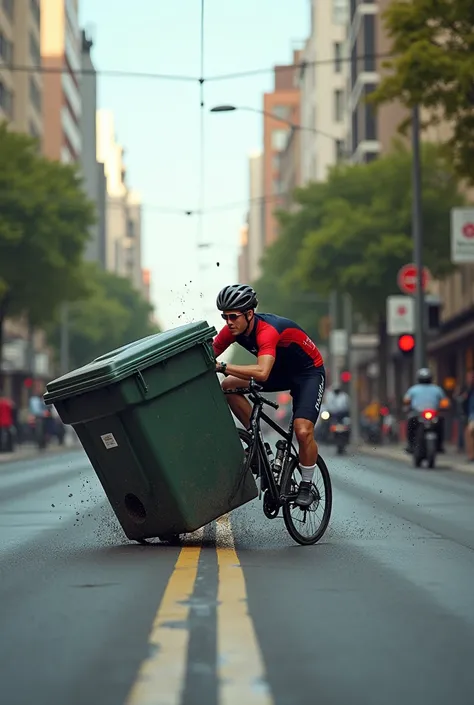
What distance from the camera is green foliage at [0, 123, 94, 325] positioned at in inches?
2103

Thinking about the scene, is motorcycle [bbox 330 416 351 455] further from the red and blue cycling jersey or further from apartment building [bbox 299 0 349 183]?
apartment building [bbox 299 0 349 183]

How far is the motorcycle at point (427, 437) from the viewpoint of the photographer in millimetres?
29297

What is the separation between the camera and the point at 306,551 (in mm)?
11211

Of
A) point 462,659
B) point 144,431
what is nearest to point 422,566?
point 144,431

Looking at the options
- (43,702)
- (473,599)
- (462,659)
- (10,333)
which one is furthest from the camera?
(10,333)

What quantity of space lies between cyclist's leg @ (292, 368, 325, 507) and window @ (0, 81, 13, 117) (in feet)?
227

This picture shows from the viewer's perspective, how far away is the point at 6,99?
267ft

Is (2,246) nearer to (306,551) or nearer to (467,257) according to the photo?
(467,257)

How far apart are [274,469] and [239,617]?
383 cm

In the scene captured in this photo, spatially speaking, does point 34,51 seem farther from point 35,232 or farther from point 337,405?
point 337,405

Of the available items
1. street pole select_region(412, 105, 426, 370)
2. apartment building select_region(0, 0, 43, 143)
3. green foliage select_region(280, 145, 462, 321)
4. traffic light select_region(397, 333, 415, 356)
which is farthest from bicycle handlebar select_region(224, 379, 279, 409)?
apartment building select_region(0, 0, 43, 143)

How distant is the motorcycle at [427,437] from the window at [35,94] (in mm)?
63281

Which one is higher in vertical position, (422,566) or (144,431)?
(144,431)

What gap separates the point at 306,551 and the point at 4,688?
17.6 feet
